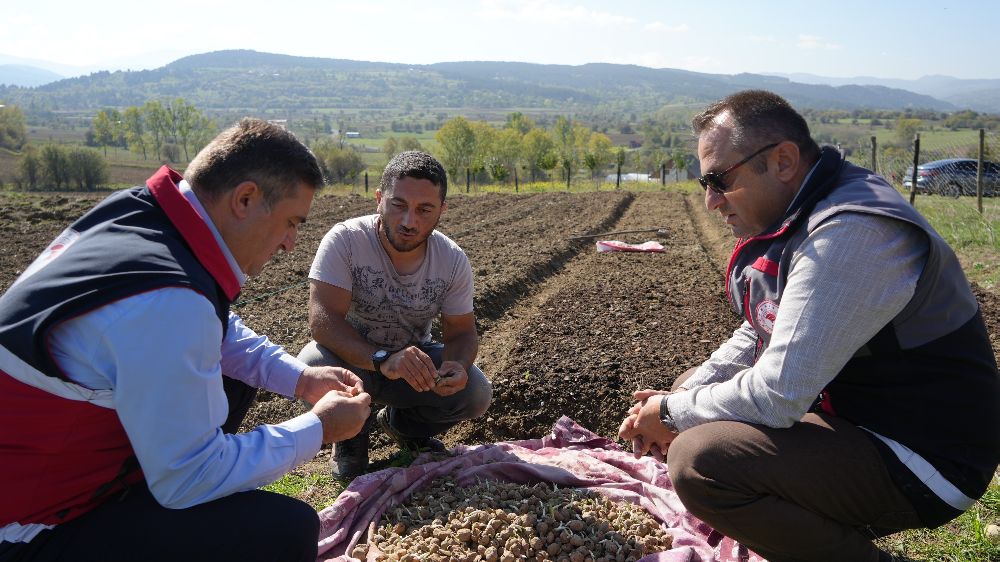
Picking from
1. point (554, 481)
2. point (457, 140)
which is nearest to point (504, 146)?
point (457, 140)

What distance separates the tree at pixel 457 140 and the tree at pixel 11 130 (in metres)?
33.1

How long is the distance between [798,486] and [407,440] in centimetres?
230

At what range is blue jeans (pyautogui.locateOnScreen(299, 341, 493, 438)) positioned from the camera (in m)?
3.83

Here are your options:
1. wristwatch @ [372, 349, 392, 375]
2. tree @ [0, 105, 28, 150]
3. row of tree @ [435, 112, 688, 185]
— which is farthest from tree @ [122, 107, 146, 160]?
wristwatch @ [372, 349, 392, 375]

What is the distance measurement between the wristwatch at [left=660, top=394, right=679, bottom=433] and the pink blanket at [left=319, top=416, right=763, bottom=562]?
1.57 ft

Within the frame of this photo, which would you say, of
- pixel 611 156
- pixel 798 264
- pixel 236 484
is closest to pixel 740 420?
pixel 798 264

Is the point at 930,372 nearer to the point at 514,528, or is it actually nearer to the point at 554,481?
the point at 514,528

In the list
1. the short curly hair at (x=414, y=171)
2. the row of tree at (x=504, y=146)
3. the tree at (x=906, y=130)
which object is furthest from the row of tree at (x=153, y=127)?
the short curly hair at (x=414, y=171)

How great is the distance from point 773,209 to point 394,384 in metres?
2.12

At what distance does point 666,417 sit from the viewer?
2.79 m

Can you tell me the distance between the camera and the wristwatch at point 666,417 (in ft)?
9.07

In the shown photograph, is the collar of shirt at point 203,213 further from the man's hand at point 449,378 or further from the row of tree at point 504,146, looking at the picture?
the row of tree at point 504,146

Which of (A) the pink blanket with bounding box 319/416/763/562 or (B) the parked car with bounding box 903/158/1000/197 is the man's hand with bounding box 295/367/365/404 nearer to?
(A) the pink blanket with bounding box 319/416/763/562

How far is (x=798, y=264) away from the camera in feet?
7.68
